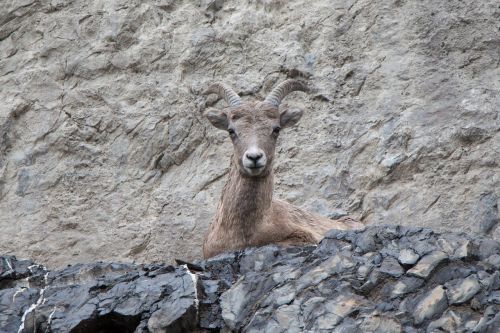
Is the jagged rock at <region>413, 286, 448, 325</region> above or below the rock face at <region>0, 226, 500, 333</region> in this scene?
above

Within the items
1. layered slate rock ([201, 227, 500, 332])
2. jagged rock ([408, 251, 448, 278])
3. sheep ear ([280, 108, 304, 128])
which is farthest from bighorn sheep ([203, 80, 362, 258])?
jagged rock ([408, 251, 448, 278])

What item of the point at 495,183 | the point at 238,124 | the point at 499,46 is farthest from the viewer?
the point at 499,46

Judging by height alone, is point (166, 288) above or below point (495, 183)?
above

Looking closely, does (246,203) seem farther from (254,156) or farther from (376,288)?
(376,288)

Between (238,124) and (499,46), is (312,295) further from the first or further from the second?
(499,46)

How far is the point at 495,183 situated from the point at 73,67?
6574 mm

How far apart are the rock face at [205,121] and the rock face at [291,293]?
3701 mm

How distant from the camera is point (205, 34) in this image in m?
14.9

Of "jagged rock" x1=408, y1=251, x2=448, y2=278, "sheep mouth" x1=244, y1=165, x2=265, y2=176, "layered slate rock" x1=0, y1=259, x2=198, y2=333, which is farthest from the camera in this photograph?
"sheep mouth" x1=244, y1=165, x2=265, y2=176

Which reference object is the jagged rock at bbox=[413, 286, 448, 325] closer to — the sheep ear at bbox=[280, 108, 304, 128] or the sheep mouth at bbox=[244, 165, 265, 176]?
the sheep mouth at bbox=[244, 165, 265, 176]

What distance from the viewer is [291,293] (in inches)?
340

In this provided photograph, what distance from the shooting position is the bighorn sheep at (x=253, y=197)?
1103 cm

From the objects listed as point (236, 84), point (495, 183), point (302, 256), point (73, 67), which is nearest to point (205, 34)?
point (236, 84)

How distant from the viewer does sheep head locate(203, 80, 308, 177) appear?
10922 millimetres
